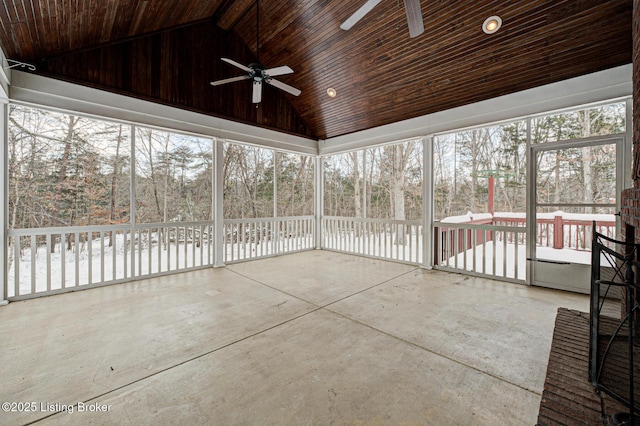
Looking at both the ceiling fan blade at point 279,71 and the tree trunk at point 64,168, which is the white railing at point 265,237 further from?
the ceiling fan blade at point 279,71

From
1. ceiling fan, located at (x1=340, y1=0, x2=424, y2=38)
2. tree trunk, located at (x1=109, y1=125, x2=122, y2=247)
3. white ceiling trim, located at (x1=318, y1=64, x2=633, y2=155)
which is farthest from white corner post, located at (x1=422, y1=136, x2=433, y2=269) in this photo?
tree trunk, located at (x1=109, y1=125, x2=122, y2=247)

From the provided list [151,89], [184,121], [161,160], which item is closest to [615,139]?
[184,121]

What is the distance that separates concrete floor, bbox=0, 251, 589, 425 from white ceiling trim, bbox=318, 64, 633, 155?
104 inches

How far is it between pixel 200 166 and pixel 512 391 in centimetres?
662

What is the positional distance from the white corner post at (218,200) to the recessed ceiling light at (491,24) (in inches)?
180

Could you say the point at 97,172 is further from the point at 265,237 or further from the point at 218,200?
the point at 265,237

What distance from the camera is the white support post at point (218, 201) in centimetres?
527

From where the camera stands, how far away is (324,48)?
4684mm

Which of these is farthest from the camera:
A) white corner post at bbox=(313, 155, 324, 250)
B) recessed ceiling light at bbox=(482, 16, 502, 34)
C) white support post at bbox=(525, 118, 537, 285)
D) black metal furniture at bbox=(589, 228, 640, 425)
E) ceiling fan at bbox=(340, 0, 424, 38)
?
white corner post at bbox=(313, 155, 324, 250)

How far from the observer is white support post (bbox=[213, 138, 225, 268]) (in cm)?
527

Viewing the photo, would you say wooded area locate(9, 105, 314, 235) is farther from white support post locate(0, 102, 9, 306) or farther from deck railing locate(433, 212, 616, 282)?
deck railing locate(433, 212, 616, 282)

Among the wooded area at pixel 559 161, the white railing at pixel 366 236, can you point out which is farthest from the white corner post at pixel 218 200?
the wooded area at pixel 559 161

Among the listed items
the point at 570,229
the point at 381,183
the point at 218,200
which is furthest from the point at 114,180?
the point at 570,229

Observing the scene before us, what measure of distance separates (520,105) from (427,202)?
2043 millimetres
